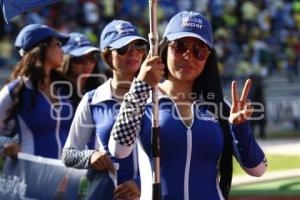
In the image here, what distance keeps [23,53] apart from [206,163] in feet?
9.54

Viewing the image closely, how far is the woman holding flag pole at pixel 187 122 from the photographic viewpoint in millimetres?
3523

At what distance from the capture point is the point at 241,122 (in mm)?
3529

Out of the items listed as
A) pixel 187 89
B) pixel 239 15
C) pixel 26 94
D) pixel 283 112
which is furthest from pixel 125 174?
pixel 239 15

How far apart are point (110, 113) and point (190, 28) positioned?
1076mm

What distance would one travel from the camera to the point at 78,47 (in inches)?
252

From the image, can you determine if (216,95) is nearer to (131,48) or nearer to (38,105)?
(131,48)

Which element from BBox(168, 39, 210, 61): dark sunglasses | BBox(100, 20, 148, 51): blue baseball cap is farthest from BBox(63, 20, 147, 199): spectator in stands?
BBox(168, 39, 210, 61): dark sunglasses

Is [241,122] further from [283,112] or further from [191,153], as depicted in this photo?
[283,112]

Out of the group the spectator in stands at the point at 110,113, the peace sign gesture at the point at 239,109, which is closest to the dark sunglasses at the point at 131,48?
the spectator in stands at the point at 110,113

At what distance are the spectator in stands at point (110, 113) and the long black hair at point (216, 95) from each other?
2.41 feet

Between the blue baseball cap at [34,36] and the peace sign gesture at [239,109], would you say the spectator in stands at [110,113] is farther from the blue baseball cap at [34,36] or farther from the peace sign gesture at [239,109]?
the blue baseball cap at [34,36]

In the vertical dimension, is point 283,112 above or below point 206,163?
above

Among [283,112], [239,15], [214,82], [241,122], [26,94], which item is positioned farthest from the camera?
[239,15]

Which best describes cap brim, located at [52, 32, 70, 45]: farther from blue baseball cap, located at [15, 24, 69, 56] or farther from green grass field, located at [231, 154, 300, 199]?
green grass field, located at [231, 154, 300, 199]
